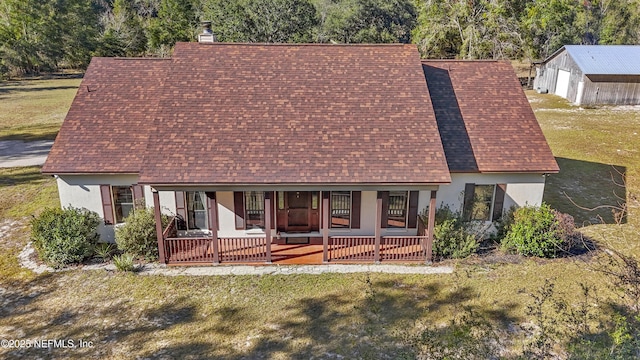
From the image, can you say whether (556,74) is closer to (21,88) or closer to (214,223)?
(214,223)

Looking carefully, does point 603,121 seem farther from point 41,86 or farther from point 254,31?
point 41,86

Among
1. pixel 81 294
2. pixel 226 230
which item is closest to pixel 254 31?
pixel 226 230

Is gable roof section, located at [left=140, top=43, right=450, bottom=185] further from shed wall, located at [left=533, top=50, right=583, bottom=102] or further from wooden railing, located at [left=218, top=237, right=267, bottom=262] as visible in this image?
shed wall, located at [left=533, top=50, right=583, bottom=102]

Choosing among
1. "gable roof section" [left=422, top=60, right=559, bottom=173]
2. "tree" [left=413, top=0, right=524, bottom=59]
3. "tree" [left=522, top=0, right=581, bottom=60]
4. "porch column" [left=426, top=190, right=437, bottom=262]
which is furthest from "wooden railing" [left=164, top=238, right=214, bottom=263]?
"tree" [left=522, top=0, right=581, bottom=60]

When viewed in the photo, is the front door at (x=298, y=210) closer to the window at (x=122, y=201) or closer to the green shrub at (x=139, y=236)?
the green shrub at (x=139, y=236)

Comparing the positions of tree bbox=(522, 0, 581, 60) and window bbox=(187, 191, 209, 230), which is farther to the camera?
tree bbox=(522, 0, 581, 60)

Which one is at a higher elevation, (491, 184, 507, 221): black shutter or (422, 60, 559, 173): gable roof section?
(422, 60, 559, 173): gable roof section

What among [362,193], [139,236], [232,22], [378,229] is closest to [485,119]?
[362,193]
